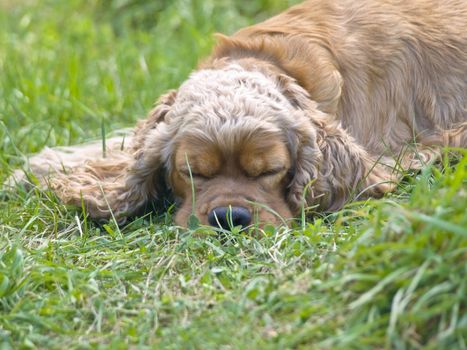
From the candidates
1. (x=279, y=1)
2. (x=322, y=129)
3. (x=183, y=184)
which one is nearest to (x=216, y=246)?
(x=183, y=184)

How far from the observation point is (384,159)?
18.3ft

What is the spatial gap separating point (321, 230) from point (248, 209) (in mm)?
457

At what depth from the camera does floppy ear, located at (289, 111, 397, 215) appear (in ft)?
17.2

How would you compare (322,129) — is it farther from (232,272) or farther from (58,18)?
(58,18)

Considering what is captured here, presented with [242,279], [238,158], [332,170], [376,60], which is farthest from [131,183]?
[376,60]

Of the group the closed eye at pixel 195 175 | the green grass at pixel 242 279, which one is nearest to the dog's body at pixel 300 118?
the closed eye at pixel 195 175

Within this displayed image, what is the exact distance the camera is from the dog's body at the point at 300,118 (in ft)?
16.7

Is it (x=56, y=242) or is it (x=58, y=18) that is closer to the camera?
(x=56, y=242)

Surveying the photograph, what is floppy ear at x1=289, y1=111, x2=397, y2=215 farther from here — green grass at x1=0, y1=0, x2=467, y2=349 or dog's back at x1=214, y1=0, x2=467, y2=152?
dog's back at x1=214, y1=0, x2=467, y2=152

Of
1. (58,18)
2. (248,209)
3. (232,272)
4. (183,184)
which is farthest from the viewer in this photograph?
(58,18)

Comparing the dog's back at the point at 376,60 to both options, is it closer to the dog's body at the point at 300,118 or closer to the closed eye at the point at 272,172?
the dog's body at the point at 300,118

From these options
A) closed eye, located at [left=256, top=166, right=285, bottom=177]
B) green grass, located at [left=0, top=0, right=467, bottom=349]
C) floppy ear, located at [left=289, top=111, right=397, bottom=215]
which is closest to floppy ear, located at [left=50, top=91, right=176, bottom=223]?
green grass, located at [left=0, top=0, right=467, bottom=349]

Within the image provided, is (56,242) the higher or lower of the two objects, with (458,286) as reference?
lower

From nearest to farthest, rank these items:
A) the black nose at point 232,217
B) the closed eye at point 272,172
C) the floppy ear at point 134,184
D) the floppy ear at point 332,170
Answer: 1. the black nose at point 232,217
2. the closed eye at point 272,172
3. the floppy ear at point 332,170
4. the floppy ear at point 134,184
